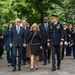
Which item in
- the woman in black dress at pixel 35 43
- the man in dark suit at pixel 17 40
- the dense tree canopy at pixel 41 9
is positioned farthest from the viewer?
the dense tree canopy at pixel 41 9

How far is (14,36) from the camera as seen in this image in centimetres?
1352

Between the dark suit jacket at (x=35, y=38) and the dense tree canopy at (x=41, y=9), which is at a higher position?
the dense tree canopy at (x=41, y=9)

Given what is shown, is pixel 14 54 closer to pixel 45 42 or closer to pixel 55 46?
pixel 55 46

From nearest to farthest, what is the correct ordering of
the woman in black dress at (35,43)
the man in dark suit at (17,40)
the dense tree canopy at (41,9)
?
the man in dark suit at (17,40) < the woman in black dress at (35,43) < the dense tree canopy at (41,9)

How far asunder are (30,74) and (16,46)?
1.48 meters

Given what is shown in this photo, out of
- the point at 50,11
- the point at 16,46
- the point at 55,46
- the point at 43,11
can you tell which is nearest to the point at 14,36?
the point at 16,46

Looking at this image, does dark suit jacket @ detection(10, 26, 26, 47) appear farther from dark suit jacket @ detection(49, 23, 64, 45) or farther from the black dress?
dark suit jacket @ detection(49, 23, 64, 45)

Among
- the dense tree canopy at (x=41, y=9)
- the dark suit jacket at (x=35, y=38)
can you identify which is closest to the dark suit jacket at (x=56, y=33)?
the dark suit jacket at (x=35, y=38)

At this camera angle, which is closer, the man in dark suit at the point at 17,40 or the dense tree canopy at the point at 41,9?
the man in dark suit at the point at 17,40

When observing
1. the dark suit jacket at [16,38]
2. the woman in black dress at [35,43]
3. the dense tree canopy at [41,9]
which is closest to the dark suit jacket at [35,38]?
the woman in black dress at [35,43]

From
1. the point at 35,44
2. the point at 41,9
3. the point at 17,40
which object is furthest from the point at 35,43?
the point at 41,9

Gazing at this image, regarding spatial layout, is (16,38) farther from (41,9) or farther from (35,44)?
(41,9)

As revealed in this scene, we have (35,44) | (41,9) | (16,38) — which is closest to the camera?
(16,38)

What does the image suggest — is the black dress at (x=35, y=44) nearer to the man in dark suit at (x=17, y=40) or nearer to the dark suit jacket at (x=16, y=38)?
the man in dark suit at (x=17, y=40)
